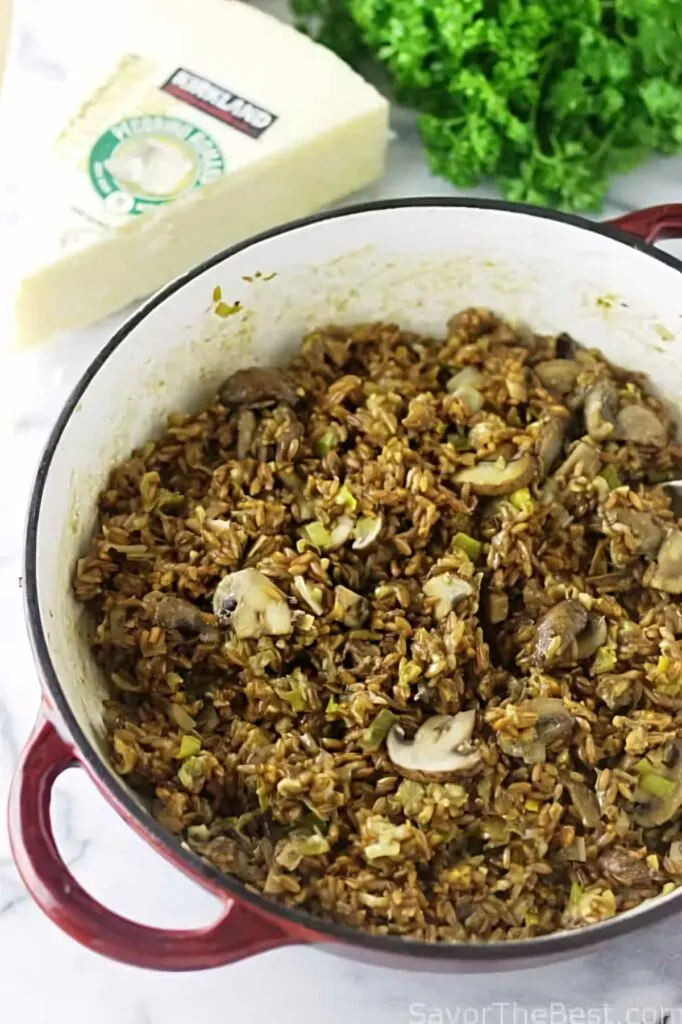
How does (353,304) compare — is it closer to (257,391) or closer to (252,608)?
(257,391)

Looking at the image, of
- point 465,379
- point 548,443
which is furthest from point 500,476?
point 465,379

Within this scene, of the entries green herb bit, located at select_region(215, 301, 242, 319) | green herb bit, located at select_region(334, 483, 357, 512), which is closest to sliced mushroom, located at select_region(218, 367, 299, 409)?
green herb bit, located at select_region(215, 301, 242, 319)

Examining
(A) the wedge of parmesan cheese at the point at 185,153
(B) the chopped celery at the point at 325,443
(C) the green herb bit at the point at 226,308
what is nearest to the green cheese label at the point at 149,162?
(A) the wedge of parmesan cheese at the point at 185,153

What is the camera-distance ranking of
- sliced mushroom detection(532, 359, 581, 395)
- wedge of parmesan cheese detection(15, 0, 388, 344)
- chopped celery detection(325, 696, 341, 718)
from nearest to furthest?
chopped celery detection(325, 696, 341, 718) → sliced mushroom detection(532, 359, 581, 395) → wedge of parmesan cheese detection(15, 0, 388, 344)

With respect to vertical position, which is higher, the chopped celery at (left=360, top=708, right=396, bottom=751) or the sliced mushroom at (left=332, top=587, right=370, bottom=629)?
the sliced mushroom at (left=332, top=587, right=370, bottom=629)

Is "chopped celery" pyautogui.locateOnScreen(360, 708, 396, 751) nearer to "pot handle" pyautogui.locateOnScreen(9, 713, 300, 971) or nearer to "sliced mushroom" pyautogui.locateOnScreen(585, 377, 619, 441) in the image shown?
"pot handle" pyautogui.locateOnScreen(9, 713, 300, 971)

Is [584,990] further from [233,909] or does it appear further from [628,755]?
[233,909]

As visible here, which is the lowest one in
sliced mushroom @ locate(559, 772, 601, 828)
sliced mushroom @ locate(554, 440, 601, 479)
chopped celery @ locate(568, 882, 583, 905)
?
chopped celery @ locate(568, 882, 583, 905)
